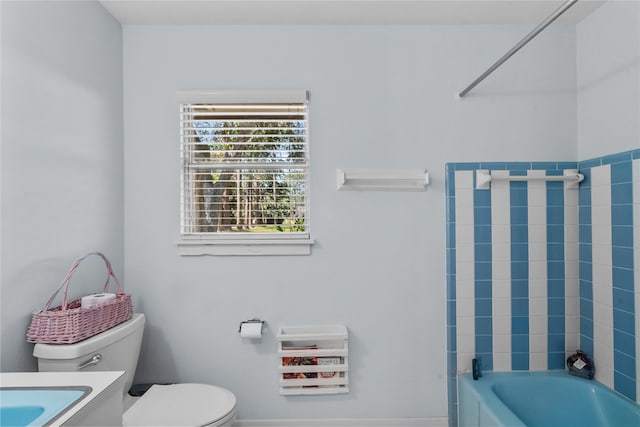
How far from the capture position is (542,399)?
1883 mm

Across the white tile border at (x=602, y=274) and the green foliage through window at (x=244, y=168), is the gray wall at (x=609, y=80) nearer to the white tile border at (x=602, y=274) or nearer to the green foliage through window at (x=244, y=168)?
the white tile border at (x=602, y=274)

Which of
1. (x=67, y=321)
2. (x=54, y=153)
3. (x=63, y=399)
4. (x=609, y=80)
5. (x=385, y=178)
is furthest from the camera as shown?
(x=385, y=178)

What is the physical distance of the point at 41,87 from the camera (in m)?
1.46

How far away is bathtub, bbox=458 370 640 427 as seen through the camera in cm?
173

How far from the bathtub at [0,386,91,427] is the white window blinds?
106 centimetres

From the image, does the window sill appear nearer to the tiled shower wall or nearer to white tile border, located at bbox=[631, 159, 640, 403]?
the tiled shower wall

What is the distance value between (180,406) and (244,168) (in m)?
1.17

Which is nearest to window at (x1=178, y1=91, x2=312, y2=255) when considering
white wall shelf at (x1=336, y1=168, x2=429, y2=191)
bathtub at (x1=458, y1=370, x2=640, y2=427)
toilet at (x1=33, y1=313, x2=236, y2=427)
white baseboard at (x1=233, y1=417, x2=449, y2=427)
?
white wall shelf at (x1=336, y1=168, x2=429, y2=191)

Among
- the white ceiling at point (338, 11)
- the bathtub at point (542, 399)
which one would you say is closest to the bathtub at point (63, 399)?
the bathtub at point (542, 399)

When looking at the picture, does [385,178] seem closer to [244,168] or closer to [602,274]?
[244,168]

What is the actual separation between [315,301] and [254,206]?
23.9 inches

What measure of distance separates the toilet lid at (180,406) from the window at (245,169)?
759 mm

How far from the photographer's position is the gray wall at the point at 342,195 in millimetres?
2006

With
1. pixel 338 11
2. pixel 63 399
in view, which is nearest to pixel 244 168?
pixel 338 11
